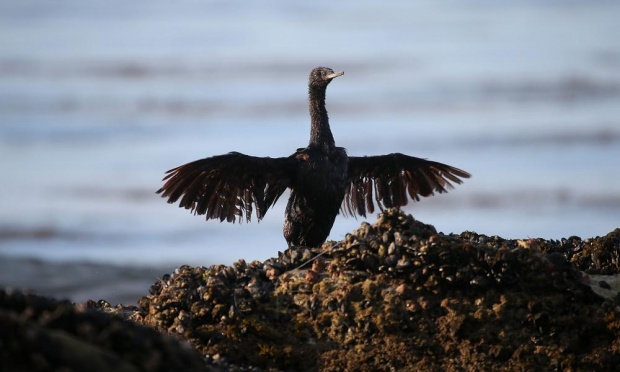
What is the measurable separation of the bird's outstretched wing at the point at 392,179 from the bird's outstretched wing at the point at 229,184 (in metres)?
1.40

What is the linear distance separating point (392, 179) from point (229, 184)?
242 centimetres

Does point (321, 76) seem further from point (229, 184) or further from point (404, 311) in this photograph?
point (404, 311)

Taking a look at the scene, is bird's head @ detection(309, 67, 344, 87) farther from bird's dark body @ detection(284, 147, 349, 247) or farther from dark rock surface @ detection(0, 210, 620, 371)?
dark rock surface @ detection(0, 210, 620, 371)

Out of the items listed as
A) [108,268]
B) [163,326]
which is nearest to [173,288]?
[163,326]

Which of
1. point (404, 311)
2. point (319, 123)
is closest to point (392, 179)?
point (319, 123)

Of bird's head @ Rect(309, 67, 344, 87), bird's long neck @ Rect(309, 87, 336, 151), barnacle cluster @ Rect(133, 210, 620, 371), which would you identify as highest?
bird's head @ Rect(309, 67, 344, 87)

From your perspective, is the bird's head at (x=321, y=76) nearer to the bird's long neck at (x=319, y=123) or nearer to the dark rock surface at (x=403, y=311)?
the bird's long neck at (x=319, y=123)

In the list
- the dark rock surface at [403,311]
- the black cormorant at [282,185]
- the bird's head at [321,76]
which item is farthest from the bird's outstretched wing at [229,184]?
the dark rock surface at [403,311]

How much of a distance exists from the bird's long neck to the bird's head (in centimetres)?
8

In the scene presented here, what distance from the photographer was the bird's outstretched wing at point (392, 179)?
1683 centimetres

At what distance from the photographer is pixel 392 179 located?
17.1 m

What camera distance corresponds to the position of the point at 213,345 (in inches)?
448

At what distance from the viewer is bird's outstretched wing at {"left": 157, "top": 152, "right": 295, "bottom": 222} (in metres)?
15.4

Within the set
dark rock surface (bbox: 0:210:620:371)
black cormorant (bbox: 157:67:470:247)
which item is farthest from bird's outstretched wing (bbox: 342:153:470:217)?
dark rock surface (bbox: 0:210:620:371)
